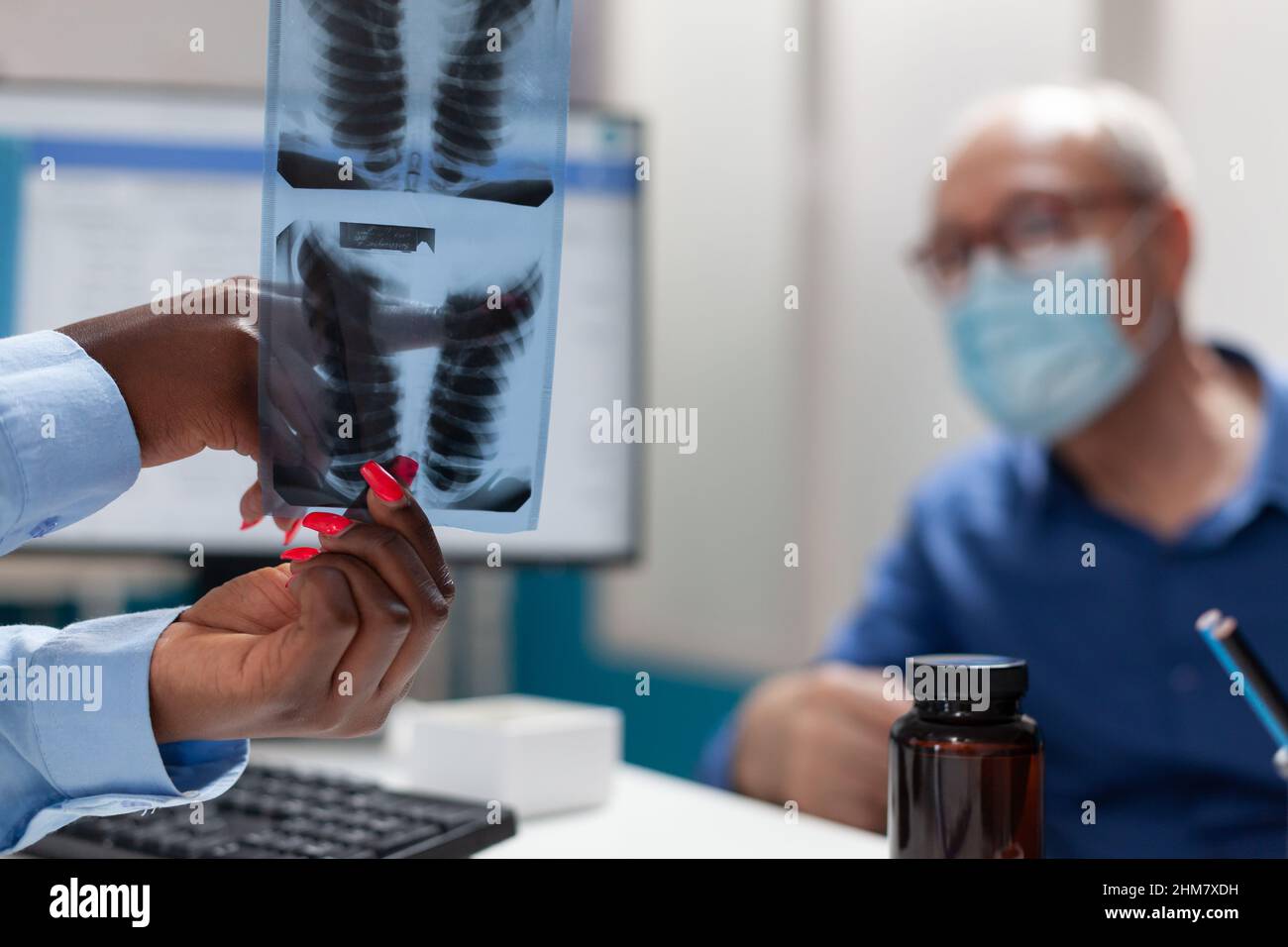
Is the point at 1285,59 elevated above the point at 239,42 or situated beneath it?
elevated above

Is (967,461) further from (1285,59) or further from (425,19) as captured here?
(425,19)

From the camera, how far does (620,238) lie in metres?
0.92

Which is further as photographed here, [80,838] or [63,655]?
[80,838]

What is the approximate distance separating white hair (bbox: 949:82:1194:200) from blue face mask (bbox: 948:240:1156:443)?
91mm

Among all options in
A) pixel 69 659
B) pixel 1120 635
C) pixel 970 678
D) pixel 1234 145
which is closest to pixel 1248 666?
pixel 970 678

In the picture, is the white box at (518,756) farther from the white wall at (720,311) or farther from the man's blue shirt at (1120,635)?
the white wall at (720,311)

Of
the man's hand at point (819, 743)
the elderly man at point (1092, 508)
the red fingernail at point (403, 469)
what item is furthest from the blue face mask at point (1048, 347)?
the red fingernail at point (403, 469)

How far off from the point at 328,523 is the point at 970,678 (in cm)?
24

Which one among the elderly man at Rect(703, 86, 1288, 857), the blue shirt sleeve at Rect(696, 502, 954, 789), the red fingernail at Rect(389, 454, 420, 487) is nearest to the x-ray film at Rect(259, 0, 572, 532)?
the red fingernail at Rect(389, 454, 420, 487)

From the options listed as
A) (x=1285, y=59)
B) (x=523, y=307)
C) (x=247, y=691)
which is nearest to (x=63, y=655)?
(x=247, y=691)

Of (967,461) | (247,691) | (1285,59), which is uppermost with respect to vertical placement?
(1285,59)

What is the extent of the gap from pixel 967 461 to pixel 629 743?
0.56 m

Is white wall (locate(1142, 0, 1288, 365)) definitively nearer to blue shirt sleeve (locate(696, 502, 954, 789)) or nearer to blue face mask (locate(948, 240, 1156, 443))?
blue face mask (locate(948, 240, 1156, 443))

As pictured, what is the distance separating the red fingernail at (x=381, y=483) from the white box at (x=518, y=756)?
35 centimetres
